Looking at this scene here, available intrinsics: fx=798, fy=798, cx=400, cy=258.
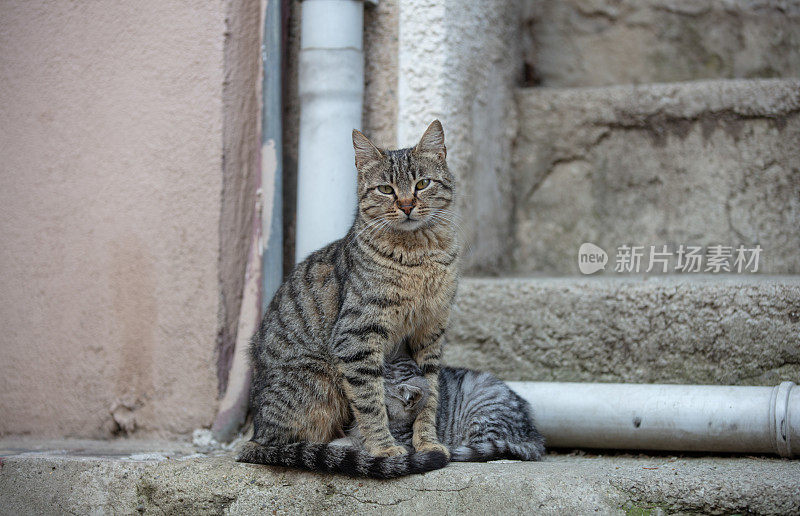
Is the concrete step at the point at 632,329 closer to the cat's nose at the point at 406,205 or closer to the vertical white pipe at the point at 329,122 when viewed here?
the vertical white pipe at the point at 329,122

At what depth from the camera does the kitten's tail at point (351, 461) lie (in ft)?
9.81

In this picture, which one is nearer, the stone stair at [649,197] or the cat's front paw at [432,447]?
the cat's front paw at [432,447]

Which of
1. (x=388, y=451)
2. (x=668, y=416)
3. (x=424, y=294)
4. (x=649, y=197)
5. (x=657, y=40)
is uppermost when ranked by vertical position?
(x=657, y=40)

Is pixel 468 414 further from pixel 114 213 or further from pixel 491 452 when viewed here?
pixel 114 213

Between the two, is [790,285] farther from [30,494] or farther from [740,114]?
[30,494]

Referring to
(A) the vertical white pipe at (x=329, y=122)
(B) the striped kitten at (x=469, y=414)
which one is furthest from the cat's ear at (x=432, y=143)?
(B) the striped kitten at (x=469, y=414)

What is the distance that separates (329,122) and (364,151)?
67 cm

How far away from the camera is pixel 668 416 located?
3355 millimetres

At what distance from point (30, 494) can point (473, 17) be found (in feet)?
10.7

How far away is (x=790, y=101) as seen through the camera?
14.5 ft

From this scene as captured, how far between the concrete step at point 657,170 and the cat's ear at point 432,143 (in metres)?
1.76

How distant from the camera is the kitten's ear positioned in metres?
3.38

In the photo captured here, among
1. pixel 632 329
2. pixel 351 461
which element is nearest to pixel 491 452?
pixel 351 461

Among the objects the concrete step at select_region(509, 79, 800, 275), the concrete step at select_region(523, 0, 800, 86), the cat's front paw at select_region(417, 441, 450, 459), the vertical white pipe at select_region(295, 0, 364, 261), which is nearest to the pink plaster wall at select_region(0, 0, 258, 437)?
the vertical white pipe at select_region(295, 0, 364, 261)
